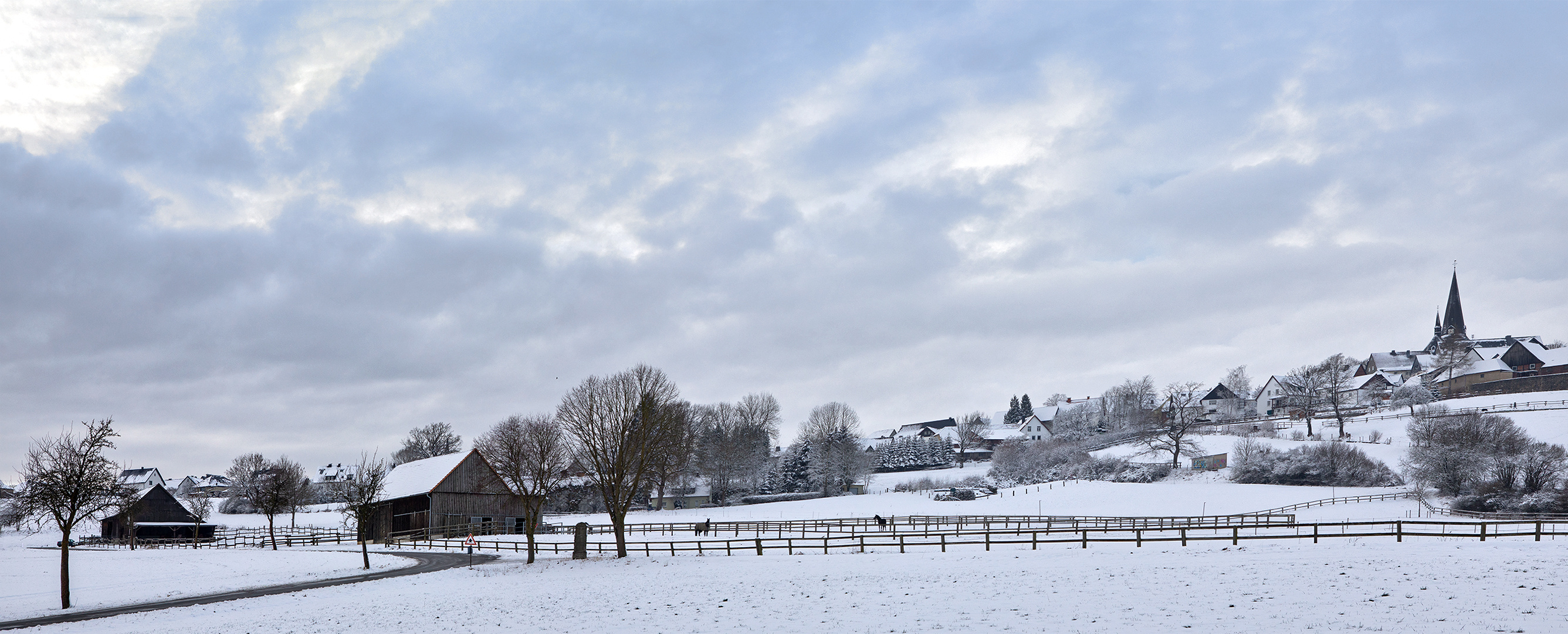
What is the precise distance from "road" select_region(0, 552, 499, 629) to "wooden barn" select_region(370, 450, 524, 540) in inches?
684

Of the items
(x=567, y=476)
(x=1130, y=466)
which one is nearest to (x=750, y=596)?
(x=567, y=476)

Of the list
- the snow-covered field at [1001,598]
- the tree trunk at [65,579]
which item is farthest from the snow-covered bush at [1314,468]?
the tree trunk at [65,579]

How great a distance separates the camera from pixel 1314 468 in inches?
2943

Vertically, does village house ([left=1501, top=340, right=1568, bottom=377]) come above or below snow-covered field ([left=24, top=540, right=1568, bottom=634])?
above

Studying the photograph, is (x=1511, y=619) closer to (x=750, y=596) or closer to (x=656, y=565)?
(x=750, y=596)

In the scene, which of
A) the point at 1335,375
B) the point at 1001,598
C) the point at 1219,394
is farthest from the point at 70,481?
the point at 1219,394

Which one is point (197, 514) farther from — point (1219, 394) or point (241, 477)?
point (1219, 394)

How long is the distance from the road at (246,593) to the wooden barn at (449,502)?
1739 cm

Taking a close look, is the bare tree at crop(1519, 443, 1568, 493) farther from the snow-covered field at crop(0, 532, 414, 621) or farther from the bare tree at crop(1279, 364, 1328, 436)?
the snow-covered field at crop(0, 532, 414, 621)

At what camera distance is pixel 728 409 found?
118m

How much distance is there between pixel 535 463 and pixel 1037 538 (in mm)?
26419

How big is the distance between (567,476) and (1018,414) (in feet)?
502

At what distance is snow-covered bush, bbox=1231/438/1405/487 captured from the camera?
7144 cm

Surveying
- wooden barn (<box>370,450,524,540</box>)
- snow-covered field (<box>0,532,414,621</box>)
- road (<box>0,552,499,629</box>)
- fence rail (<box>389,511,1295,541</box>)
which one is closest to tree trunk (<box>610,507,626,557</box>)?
road (<box>0,552,499,629</box>)
